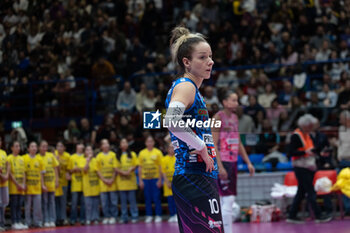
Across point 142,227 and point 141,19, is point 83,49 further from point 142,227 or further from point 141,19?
point 142,227

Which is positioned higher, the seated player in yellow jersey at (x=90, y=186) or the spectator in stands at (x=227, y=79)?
the spectator in stands at (x=227, y=79)

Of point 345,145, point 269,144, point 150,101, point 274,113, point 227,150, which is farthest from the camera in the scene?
point 150,101

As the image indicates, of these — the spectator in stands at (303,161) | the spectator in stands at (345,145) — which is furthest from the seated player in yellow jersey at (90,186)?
the spectator in stands at (345,145)

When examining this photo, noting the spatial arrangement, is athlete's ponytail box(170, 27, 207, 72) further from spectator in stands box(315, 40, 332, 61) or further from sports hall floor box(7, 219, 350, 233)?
spectator in stands box(315, 40, 332, 61)

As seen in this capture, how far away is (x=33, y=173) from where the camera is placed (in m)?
12.8

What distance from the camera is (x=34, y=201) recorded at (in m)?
12.8

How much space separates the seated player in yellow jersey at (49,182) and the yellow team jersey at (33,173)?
22 centimetres

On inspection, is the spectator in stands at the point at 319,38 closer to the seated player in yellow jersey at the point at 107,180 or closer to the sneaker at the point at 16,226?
the seated player in yellow jersey at the point at 107,180

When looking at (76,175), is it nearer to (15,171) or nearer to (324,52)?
(15,171)

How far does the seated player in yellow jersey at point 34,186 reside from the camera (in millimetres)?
12672

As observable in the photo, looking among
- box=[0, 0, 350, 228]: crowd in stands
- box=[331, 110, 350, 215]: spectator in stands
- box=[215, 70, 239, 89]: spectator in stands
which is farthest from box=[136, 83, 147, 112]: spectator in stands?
box=[331, 110, 350, 215]: spectator in stands

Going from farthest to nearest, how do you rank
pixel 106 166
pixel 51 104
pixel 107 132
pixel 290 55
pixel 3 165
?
pixel 51 104 < pixel 290 55 < pixel 107 132 < pixel 106 166 < pixel 3 165

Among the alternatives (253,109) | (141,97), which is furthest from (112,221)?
(253,109)

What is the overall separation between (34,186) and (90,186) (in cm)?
146
